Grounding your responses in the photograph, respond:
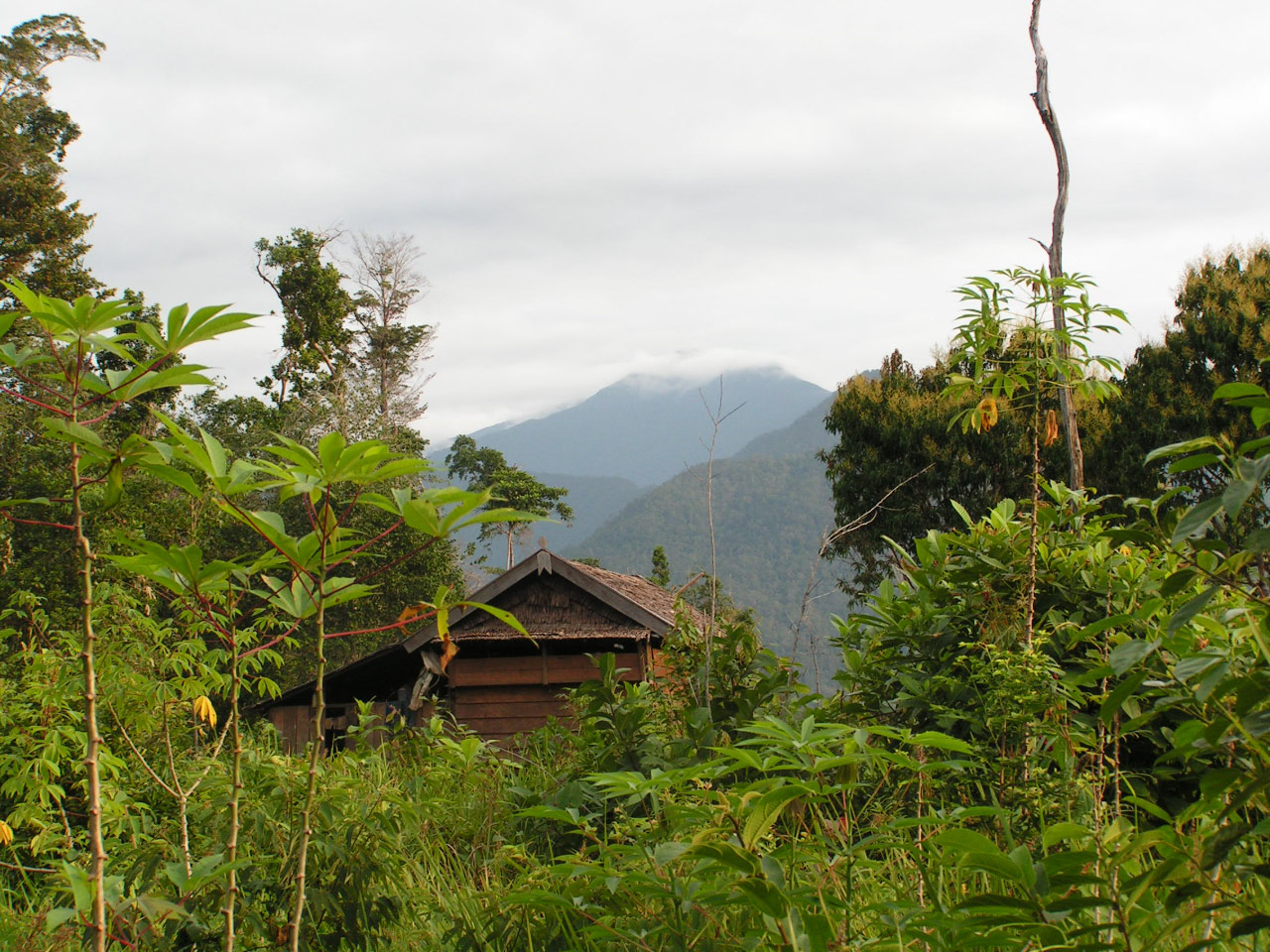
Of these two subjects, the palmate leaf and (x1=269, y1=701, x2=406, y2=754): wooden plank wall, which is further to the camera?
(x1=269, y1=701, x2=406, y2=754): wooden plank wall

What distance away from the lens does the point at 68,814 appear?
185 inches

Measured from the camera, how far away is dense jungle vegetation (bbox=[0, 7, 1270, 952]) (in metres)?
1.29

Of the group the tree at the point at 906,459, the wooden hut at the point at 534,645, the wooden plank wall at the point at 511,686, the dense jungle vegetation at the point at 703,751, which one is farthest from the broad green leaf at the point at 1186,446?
the tree at the point at 906,459

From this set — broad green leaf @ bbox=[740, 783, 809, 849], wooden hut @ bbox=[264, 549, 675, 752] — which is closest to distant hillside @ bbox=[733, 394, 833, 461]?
wooden hut @ bbox=[264, 549, 675, 752]

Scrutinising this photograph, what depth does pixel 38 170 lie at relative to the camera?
67.6 feet

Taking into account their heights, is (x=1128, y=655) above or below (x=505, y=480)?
below

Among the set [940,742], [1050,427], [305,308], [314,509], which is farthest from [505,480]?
[314,509]

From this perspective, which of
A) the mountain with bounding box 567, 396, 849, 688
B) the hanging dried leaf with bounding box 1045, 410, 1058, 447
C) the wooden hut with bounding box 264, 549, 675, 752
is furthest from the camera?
the mountain with bounding box 567, 396, 849, 688

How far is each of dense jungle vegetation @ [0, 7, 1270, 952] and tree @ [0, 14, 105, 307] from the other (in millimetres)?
18269

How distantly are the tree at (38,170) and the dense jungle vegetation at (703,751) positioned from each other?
18.3 m

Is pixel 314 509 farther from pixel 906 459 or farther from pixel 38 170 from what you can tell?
pixel 38 170

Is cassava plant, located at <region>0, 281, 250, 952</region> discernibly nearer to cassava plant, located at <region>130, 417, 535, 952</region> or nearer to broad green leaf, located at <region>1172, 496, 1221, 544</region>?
cassava plant, located at <region>130, 417, 535, 952</region>

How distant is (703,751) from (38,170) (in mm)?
23355

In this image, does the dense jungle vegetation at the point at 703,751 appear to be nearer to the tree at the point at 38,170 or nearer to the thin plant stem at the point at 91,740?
the thin plant stem at the point at 91,740
